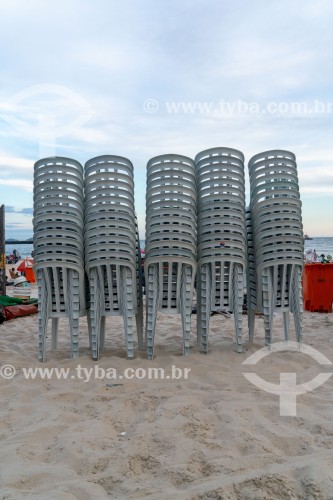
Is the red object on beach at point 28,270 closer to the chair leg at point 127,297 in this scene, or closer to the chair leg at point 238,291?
the chair leg at point 127,297

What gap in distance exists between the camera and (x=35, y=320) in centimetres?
A: 669

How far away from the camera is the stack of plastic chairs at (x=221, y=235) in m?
4.25

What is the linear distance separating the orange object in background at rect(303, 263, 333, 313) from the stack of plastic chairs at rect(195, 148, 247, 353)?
3.75m

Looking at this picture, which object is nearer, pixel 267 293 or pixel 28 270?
pixel 267 293

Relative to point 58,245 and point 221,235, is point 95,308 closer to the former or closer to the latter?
point 58,245

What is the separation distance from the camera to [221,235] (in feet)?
14.0

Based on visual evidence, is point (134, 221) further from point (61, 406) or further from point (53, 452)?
point (53, 452)

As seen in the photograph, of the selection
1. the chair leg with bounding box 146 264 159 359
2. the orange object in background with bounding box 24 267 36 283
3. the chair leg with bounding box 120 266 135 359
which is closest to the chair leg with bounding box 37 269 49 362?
the chair leg with bounding box 120 266 135 359

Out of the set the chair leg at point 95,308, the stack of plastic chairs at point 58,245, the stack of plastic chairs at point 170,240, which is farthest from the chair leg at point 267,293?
the stack of plastic chairs at point 58,245

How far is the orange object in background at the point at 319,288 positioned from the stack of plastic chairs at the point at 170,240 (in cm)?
416

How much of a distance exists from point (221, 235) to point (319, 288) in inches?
162

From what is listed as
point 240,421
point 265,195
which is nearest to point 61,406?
point 240,421

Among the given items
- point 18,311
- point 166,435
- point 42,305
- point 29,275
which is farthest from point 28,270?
point 166,435

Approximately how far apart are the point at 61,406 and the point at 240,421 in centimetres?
124
